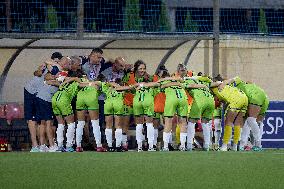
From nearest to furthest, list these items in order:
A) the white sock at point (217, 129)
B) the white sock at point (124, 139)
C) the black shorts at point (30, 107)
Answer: the black shorts at point (30, 107)
the white sock at point (124, 139)
the white sock at point (217, 129)

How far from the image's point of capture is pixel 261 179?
13078 millimetres

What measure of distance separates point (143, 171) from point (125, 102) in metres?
7.67

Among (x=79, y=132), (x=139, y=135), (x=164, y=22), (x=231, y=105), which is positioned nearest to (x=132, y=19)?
(x=164, y=22)

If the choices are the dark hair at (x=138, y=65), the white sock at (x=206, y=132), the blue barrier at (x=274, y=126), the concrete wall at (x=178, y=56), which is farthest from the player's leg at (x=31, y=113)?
the blue barrier at (x=274, y=126)

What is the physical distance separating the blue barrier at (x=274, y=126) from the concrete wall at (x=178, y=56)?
16.5 inches

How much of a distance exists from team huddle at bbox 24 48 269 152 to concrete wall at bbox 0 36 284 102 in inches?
39.0

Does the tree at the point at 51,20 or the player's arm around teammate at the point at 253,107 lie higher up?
the tree at the point at 51,20

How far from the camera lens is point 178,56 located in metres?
23.7

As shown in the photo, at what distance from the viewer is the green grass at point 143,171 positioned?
484 inches

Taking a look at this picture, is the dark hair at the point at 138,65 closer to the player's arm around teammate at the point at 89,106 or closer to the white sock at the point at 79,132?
the player's arm around teammate at the point at 89,106

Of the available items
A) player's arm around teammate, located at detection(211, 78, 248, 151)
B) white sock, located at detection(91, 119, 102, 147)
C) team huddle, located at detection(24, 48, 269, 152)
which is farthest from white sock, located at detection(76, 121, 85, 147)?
player's arm around teammate, located at detection(211, 78, 248, 151)

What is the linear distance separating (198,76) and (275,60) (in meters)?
3.45

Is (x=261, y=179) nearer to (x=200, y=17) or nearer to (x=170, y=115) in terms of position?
(x=170, y=115)

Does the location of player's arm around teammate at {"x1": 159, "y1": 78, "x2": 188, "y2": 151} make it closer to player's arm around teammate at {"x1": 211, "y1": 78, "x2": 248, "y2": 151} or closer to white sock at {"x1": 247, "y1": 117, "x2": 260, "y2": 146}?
player's arm around teammate at {"x1": 211, "y1": 78, "x2": 248, "y2": 151}
